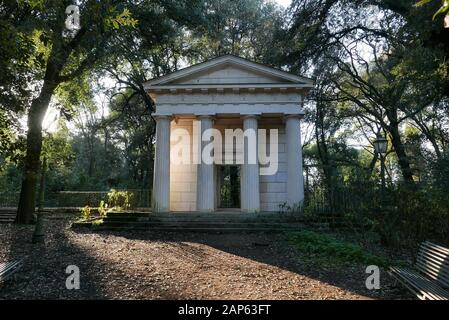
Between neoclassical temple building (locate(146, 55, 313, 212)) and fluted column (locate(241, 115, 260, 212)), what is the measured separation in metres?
0.05

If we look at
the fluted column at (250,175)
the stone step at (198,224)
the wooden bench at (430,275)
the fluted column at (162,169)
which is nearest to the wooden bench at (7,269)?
the wooden bench at (430,275)

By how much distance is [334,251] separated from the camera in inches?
364

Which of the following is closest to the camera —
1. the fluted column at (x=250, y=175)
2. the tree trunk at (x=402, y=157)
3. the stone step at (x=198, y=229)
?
the stone step at (x=198, y=229)

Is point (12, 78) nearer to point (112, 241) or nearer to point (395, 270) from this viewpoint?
point (112, 241)

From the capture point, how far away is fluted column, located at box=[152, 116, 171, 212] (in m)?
16.5

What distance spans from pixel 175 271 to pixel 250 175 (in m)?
9.29

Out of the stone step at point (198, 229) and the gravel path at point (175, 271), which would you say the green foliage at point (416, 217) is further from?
the stone step at point (198, 229)

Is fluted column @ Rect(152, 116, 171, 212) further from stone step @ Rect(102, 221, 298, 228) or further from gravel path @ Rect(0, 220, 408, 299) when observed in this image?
gravel path @ Rect(0, 220, 408, 299)

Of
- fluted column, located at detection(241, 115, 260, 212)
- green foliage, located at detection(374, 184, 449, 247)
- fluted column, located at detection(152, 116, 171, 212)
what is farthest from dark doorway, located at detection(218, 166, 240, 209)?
Answer: green foliage, located at detection(374, 184, 449, 247)

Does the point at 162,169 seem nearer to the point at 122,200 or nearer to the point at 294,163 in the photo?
the point at 122,200

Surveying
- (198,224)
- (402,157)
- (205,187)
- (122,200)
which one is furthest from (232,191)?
(402,157)

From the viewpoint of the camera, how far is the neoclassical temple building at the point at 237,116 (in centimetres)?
1645

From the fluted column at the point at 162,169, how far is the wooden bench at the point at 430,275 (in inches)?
460
